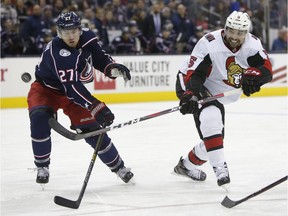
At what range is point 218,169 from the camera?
3744 mm

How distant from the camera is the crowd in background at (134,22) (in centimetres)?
916

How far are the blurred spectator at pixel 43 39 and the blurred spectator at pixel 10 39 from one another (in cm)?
22

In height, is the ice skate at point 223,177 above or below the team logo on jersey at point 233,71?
below

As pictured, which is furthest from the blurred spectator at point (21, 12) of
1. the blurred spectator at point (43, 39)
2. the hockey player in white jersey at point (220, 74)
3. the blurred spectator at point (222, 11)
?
the hockey player in white jersey at point (220, 74)

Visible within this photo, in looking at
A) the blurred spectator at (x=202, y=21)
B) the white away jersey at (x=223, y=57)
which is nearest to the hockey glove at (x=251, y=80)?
the white away jersey at (x=223, y=57)

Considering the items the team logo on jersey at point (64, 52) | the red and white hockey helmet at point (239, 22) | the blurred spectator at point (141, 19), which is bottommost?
the blurred spectator at point (141, 19)

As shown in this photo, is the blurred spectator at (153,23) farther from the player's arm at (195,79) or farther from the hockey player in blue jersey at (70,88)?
the player's arm at (195,79)

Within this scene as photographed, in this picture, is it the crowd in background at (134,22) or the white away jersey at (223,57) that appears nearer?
the white away jersey at (223,57)

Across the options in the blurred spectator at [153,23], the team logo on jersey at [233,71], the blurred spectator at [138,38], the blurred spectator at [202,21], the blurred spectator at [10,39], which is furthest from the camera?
the blurred spectator at [202,21]

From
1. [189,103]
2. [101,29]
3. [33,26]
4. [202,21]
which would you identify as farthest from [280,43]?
[189,103]

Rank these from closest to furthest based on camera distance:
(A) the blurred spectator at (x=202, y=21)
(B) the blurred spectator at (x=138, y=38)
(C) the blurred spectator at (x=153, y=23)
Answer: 1. (B) the blurred spectator at (x=138, y=38)
2. (C) the blurred spectator at (x=153, y=23)
3. (A) the blurred spectator at (x=202, y=21)

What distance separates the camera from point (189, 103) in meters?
3.67

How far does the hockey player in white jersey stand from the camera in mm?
3674

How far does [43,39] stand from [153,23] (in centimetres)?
175
